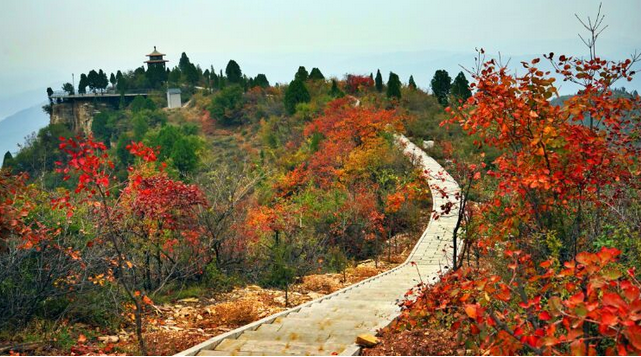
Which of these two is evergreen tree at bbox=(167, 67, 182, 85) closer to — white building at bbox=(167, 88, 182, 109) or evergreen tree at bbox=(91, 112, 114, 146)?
white building at bbox=(167, 88, 182, 109)

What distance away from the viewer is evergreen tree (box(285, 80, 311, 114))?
46.2 metres

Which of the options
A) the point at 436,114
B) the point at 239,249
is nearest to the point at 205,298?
the point at 239,249

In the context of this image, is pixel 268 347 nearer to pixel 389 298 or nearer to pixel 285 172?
pixel 389 298

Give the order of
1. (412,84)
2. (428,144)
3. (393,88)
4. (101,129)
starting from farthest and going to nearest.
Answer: (101,129) → (412,84) → (393,88) → (428,144)

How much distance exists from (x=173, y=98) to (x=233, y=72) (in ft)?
26.6

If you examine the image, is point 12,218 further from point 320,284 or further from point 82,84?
point 82,84

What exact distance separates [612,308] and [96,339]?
6015mm

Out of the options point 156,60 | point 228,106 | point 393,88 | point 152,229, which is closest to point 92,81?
point 156,60

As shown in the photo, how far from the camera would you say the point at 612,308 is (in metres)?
3.40

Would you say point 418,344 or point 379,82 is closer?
point 418,344

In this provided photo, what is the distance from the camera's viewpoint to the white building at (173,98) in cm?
6844

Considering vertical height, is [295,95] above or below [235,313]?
above

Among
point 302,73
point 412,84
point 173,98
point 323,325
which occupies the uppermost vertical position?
point 302,73

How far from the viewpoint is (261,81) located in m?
61.8
